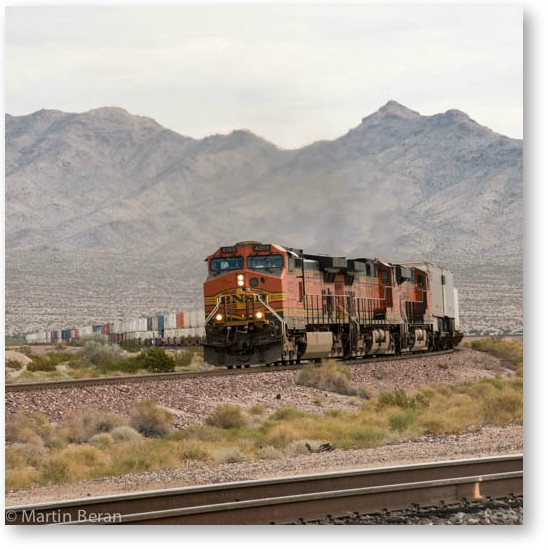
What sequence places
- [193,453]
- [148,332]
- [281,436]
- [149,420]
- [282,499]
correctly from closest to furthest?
[282,499], [193,453], [281,436], [149,420], [148,332]

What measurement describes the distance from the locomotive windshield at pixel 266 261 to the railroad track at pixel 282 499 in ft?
34.9

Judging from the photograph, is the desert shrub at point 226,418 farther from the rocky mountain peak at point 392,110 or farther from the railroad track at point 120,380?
the rocky mountain peak at point 392,110

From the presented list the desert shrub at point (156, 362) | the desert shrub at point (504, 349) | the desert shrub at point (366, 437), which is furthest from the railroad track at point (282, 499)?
the desert shrub at point (504, 349)

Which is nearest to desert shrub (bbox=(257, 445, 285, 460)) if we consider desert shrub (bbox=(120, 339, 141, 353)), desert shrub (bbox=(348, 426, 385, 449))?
desert shrub (bbox=(348, 426, 385, 449))

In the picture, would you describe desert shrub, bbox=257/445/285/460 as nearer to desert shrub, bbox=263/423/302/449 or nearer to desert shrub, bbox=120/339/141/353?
desert shrub, bbox=263/423/302/449

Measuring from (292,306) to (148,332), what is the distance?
25.9 metres

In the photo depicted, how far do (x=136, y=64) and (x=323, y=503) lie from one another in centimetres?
906

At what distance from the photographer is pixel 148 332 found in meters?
46.1

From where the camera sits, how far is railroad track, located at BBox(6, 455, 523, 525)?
29.5 ft

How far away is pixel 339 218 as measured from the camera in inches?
1597

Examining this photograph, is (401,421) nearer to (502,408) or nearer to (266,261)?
(502,408)

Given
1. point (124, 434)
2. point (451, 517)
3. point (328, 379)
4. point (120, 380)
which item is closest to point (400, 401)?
point (328, 379)

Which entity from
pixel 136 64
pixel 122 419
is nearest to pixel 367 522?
pixel 122 419

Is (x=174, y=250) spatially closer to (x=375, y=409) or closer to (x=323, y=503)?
(x=375, y=409)
